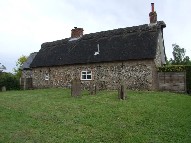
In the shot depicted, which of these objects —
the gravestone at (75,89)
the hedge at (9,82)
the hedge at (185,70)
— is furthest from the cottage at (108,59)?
the gravestone at (75,89)

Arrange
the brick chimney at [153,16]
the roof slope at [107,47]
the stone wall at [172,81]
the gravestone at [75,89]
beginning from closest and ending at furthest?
the gravestone at [75,89] < the stone wall at [172,81] < the roof slope at [107,47] < the brick chimney at [153,16]

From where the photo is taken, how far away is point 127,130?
464 inches

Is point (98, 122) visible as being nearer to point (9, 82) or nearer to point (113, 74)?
point (113, 74)

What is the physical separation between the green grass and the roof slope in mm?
10937

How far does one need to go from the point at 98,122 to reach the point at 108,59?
1659cm

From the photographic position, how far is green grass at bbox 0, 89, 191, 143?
35.4 ft

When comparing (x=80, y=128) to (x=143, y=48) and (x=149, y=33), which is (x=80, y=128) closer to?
(x=143, y=48)

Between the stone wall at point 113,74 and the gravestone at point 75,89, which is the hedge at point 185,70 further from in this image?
the gravestone at point 75,89

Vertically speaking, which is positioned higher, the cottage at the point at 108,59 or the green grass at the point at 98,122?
the cottage at the point at 108,59

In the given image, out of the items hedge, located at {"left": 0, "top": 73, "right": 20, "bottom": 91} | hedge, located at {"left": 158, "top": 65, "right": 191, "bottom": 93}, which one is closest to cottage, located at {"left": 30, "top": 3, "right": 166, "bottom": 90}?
hedge, located at {"left": 158, "top": 65, "right": 191, "bottom": 93}

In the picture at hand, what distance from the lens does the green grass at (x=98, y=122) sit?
10.8 meters

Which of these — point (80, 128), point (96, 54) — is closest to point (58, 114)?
point (80, 128)

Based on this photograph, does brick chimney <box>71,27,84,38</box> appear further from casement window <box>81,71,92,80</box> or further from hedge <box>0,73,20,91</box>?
hedge <box>0,73,20,91</box>

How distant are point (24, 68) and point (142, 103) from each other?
115 ft
